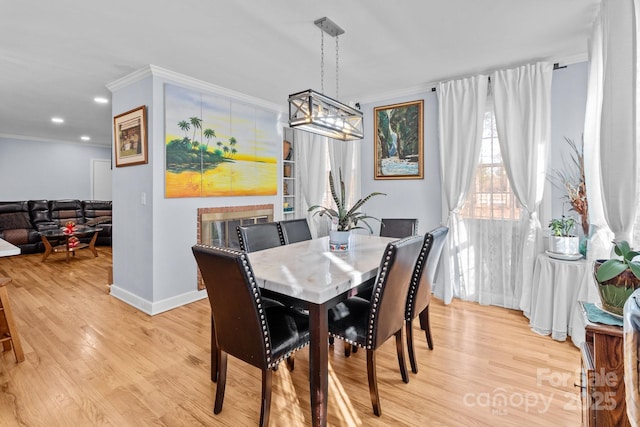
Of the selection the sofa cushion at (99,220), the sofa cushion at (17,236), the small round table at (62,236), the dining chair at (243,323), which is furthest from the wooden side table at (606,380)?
the sofa cushion at (17,236)

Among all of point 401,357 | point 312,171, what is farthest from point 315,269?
point 312,171

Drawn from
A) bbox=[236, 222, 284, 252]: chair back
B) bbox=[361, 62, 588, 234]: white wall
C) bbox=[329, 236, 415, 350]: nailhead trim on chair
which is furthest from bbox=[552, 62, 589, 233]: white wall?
bbox=[236, 222, 284, 252]: chair back

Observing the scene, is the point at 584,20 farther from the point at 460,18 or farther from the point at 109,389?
the point at 109,389

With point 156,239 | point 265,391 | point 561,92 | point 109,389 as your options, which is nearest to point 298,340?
point 265,391

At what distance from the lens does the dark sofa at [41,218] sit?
628 centimetres

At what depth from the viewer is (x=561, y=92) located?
10.1 feet

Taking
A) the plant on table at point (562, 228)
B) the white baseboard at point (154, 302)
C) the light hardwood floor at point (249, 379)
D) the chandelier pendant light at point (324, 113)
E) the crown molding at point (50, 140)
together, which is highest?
the crown molding at point (50, 140)

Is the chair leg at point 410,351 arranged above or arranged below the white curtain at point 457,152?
below

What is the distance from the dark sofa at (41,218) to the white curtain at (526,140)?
7.19 m

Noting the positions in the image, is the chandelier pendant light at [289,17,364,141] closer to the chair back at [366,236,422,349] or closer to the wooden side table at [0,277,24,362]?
the chair back at [366,236,422,349]

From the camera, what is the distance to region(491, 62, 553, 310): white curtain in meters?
3.08

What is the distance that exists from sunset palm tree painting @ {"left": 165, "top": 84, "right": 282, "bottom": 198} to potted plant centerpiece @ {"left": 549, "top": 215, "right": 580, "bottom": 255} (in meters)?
3.25

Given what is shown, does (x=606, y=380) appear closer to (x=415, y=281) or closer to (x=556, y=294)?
(x=415, y=281)

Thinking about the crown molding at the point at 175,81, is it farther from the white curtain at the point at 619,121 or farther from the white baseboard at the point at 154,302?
the white curtain at the point at 619,121
